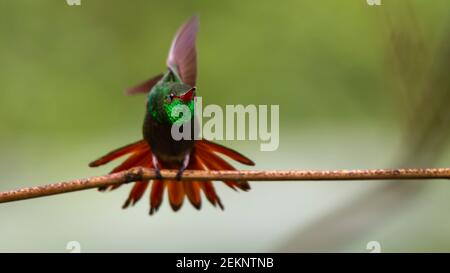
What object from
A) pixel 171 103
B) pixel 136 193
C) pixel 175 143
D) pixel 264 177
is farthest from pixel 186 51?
pixel 264 177

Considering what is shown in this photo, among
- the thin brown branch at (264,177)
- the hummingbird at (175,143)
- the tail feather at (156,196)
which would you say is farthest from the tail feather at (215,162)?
the thin brown branch at (264,177)

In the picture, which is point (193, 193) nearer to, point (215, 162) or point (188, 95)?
point (215, 162)

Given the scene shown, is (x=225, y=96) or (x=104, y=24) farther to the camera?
(x=104, y=24)

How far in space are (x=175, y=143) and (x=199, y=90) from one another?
10.7 inches

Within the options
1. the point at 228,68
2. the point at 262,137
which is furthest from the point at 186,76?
the point at 228,68

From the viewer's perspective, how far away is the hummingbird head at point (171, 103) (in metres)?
1.46

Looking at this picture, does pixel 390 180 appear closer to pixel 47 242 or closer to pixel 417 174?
pixel 417 174

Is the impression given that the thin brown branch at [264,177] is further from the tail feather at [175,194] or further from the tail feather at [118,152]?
the tail feather at [175,194]

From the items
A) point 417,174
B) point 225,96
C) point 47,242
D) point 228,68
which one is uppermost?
point 228,68

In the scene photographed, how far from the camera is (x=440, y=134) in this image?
818mm

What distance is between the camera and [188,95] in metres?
1.42

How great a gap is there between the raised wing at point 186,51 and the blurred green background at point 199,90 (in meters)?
0.28

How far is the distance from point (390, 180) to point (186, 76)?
748 millimetres

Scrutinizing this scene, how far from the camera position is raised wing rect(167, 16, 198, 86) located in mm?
1504
